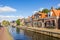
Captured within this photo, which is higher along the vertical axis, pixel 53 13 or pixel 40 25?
pixel 53 13

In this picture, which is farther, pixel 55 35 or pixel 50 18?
pixel 50 18

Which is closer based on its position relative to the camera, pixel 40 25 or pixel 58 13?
pixel 58 13

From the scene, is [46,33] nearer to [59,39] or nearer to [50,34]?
Answer: [50,34]

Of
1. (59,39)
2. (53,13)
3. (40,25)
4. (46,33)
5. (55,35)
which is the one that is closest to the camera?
A: (59,39)

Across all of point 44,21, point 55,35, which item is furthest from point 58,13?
point 55,35

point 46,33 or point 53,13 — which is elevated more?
point 53,13

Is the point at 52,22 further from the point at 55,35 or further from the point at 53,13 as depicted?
the point at 55,35

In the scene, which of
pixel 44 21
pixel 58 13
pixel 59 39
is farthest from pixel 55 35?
pixel 44 21

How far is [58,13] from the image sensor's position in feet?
249

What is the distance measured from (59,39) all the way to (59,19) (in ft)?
97.4

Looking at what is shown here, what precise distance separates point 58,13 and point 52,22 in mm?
5254

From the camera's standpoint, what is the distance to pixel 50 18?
7931cm

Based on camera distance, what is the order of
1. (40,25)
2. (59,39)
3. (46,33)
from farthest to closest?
(40,25) < (46,33) < (59,39)

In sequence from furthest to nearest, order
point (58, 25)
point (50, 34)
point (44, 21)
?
1. point (44, 21)
2. point (58, 25)
3. point (50, 34)
